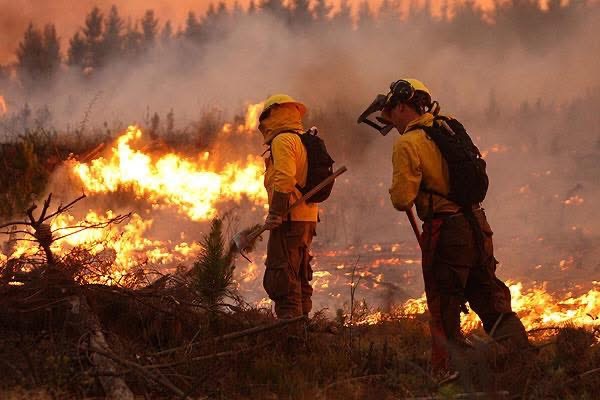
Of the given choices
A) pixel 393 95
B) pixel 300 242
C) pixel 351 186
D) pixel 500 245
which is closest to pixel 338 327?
→ pixel 300 242

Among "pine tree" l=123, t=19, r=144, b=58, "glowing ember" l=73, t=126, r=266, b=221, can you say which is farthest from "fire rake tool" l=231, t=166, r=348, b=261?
"pine tree" l=123, t=19, r=144, b=58

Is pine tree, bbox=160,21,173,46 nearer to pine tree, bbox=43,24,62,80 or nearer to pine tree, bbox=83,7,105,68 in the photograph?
pine tree, bbox=83,7,105,68

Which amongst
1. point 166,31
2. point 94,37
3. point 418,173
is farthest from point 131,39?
point 418,173

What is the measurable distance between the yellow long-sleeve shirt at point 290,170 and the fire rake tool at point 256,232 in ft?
0.32

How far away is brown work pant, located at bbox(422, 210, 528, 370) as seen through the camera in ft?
17.3

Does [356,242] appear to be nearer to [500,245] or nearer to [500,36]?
[500,245]

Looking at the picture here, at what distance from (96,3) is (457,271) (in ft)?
167

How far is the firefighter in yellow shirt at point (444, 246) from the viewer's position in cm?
527

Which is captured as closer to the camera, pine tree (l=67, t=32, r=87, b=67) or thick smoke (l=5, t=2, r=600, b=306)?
thick smoke (l=5, t=2, r=600, b=306)

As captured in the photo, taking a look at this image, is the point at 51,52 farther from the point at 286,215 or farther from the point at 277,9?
the point at 286,215

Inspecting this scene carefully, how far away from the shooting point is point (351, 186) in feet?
55.8

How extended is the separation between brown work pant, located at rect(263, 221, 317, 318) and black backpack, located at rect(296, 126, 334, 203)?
28cm

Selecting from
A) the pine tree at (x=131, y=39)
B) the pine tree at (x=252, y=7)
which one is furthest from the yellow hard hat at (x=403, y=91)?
the pine tree at (x=131, y=39)

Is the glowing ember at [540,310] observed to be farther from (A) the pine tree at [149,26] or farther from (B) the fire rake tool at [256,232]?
(A) the pine tree at [149,26]
